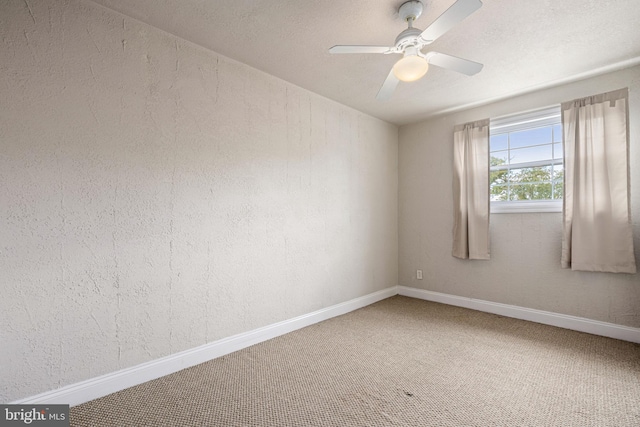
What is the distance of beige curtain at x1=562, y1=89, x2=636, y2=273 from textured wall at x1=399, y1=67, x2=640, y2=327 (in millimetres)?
93

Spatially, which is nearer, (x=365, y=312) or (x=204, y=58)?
(x=204, y=58)

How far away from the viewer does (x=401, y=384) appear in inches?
74.5

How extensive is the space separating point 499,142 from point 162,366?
154 inches

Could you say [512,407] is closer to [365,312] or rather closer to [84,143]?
[365,312]

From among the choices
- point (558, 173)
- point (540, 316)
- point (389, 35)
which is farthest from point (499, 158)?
point (389, 35)

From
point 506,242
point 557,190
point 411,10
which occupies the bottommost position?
point 506,242

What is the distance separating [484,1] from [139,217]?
259 cm

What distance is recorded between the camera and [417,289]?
4.01 m

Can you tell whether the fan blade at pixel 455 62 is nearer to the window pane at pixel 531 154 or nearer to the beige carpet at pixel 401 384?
the window pane at pixel 531 154

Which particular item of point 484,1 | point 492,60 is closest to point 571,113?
point 492,60

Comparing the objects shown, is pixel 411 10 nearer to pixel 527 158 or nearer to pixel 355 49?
pixel 355 49

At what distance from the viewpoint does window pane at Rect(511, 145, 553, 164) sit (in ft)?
10.1

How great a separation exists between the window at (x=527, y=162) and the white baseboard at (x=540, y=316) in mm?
1058

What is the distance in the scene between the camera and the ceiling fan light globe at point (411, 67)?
1.66m
